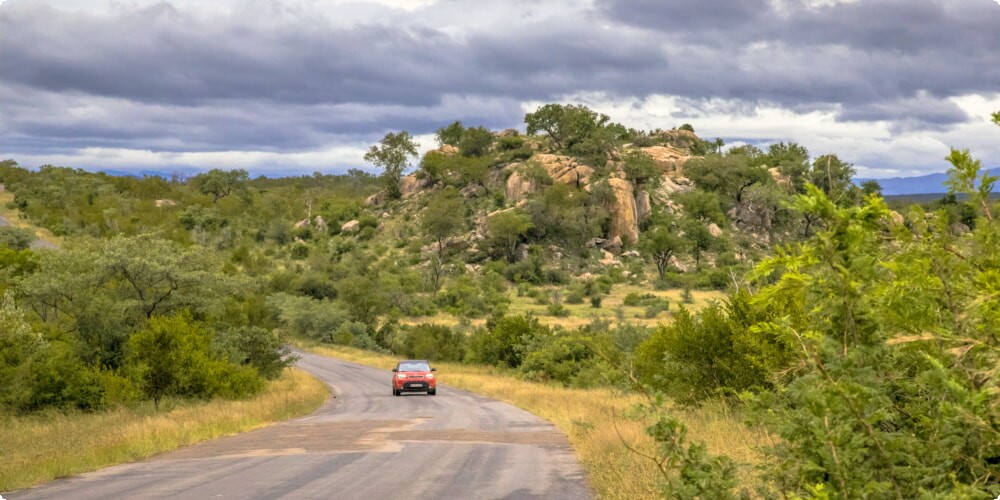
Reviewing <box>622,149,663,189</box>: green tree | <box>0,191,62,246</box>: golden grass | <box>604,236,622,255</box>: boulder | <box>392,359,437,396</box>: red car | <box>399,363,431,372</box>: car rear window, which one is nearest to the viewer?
<box>392,359,437,396</box>: red car

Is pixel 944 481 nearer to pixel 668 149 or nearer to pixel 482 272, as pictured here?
pixel 482 272

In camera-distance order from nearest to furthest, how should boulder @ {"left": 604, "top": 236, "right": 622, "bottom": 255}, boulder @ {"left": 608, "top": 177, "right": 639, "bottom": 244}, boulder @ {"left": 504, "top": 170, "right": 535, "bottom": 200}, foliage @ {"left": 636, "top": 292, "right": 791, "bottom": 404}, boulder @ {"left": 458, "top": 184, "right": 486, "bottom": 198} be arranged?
1. foliage @ {"left": 636, "top": 292, "right": 791, "bottom": 404}
2. boulder @ {"left": 604, "top": 236, "right": 622, "bottom": 255}
3. boulder @ {"left": 608, "top": 177, "right": 639, "bottom": 244}
4. boulder @ {"left": 504, "top": 170, "right": 535, "bottom": 200}
5. boulder @ {"left": 458, "top": 184, "right": 486, "bottom": 198}

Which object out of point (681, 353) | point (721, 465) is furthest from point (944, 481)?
point (681, 353)

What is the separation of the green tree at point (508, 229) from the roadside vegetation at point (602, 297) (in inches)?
9.5

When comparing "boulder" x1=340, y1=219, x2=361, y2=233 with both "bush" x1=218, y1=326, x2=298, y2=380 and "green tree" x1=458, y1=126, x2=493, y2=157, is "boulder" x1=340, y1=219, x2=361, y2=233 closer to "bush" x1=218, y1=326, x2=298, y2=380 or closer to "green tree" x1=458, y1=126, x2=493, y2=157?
"green tree" x1=458, y1=126, x2=493, y2=157

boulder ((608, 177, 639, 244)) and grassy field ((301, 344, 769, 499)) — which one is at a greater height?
boulder ((608, 177, 639, 244))

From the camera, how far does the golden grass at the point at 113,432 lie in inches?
516

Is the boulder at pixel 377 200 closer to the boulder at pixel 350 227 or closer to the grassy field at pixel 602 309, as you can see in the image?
the boulder at pixel 350 227

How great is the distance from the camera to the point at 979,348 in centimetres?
418

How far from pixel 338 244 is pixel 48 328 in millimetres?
70380

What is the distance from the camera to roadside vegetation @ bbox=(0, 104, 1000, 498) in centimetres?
420

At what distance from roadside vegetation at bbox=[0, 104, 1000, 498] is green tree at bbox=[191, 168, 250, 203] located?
10808mm

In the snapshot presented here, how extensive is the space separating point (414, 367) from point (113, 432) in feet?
56.3

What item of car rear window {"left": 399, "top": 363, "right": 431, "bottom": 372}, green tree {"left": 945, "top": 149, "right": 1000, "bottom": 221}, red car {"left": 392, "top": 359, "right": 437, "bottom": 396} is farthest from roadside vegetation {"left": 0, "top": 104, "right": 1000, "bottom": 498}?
red car {"left": 392, "top": 359, "right": 437, "bottom": 396}
